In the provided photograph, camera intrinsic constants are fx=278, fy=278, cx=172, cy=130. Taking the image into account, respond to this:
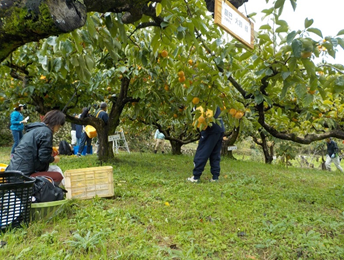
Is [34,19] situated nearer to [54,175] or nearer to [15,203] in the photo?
[15,203]

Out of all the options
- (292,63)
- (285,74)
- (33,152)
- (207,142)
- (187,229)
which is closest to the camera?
(292,63)

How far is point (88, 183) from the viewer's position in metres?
3.09

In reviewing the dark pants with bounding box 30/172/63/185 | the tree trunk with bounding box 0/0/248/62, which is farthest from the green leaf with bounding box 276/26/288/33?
the dark pants with bounding box 30/172/63/185

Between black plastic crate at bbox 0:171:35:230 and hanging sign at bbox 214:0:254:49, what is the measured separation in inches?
73.2

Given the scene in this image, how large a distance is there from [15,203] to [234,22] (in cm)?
214

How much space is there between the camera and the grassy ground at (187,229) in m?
1.92

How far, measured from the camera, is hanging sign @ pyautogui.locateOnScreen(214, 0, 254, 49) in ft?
6.01

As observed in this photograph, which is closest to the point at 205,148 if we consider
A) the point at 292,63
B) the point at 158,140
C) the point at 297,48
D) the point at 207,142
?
the point at 207,142

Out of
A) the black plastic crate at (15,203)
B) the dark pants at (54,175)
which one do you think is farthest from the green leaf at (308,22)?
the dark pants at (54,175)

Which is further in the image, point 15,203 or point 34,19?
point 15,203

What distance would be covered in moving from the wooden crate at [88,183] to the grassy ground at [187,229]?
0.31 ft

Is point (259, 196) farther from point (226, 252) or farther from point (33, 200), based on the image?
point (33, 200)

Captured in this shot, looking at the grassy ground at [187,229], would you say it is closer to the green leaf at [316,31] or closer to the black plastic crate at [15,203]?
the black plastic crate at [15,203]

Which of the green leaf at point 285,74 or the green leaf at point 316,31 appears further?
the green leaf at point 285,74
